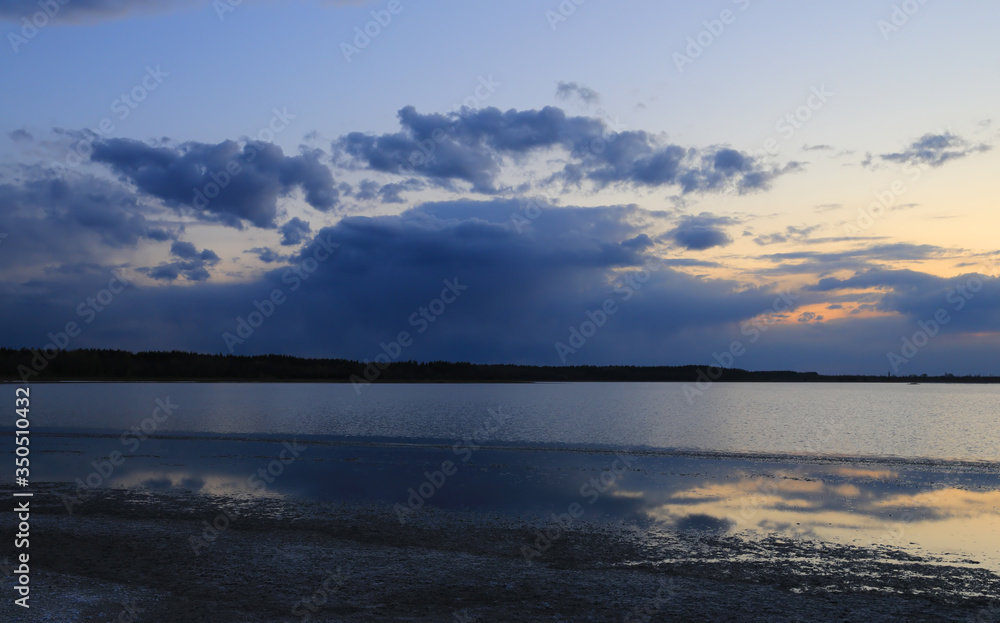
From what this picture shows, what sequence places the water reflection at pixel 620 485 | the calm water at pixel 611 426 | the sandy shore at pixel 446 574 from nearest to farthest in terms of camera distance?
the sandy shore at pixel 446 574, the water reflection at pixel 620 485, the calm water at pixel 611 426

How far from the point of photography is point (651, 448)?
37.2m

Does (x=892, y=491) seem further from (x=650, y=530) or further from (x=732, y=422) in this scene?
(x=732, y=422)

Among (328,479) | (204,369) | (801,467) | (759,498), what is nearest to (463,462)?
(328,479)

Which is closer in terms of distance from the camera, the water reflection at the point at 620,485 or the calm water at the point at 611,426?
the water reflection at the point at 620,485

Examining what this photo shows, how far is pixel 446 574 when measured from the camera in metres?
13.4

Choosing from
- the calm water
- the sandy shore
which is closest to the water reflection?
the sandy shore

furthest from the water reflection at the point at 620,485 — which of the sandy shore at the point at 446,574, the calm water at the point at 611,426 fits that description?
the calm water at the point at 611,426

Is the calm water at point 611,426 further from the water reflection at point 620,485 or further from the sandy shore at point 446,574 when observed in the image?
the sandy shore at point 446,574

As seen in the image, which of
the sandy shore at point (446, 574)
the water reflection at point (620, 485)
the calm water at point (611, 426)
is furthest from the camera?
the calm water at point (611, 426)

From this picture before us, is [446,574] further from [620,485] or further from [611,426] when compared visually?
[611,426]

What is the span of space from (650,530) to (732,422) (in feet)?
137

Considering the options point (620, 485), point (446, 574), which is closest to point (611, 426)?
point (620, 485)

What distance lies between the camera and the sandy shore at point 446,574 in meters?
11.1

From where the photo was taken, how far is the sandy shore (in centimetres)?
1114
